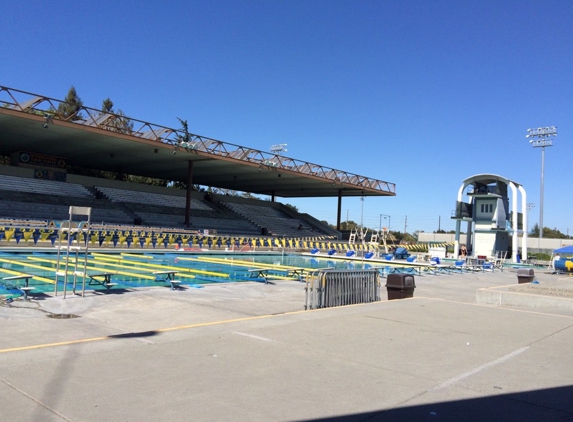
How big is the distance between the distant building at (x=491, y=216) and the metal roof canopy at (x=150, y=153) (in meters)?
12.6

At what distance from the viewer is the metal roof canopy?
30455mm

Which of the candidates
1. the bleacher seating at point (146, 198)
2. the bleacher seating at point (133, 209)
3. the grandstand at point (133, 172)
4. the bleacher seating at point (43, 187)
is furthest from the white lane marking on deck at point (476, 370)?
the bleacher seating at point (146, 198)

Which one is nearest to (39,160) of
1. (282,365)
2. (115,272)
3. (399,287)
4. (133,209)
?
(133,209)

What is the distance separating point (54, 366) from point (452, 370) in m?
4.52

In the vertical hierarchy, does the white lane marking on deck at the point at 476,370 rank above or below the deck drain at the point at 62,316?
above

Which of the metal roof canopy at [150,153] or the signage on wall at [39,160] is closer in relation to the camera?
the metal roof canopy at [150,153]

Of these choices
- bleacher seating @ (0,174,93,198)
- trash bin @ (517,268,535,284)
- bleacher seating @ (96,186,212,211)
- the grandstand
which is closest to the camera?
trash bin @ (517,268,535,284)

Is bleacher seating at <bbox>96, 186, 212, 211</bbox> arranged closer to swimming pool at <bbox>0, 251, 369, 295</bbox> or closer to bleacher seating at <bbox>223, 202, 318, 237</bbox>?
bleacher seating at <bbox>223, 202, 318, 237</bbox>

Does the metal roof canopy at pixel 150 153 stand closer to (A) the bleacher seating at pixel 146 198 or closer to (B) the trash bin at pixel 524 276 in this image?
(A) the bleacher seating at pixel 146 198

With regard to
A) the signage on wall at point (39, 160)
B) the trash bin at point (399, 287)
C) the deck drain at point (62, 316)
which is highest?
the signage on wall at point (39, 160)

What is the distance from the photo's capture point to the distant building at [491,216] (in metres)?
41.6

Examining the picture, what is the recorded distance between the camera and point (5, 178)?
39.0m

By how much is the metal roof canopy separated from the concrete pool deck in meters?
23.0

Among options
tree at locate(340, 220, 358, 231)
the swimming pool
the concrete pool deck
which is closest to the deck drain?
the concrete pool deck
